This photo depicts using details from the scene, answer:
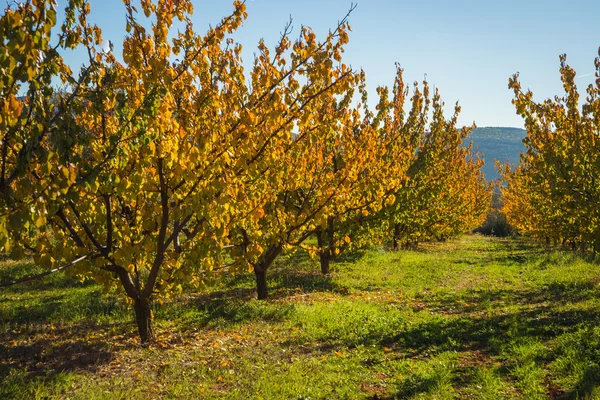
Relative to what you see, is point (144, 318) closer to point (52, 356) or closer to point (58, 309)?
point (52, 356)

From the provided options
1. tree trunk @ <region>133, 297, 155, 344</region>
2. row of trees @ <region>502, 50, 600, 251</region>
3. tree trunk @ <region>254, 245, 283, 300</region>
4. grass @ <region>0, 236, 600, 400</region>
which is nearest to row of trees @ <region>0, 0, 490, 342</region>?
tree trunk @ <region>133, 297, 155, 344</region>

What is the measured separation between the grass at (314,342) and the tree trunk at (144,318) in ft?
0.67

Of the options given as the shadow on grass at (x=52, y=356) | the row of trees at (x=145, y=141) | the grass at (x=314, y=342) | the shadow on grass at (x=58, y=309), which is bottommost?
the grass at (x=314, y=342)

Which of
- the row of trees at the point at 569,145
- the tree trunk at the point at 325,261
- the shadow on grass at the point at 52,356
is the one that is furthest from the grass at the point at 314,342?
the row of trees at the point at 569,145

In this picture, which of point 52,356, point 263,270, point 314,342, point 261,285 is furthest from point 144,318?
point 261,285

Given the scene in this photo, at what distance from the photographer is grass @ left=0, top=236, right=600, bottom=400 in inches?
226

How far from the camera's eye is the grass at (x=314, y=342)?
5.74m

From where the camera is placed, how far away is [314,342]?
769cm

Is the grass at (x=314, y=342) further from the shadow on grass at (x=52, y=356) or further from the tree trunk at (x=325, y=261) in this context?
the tree trunk at (x=325, y=261)

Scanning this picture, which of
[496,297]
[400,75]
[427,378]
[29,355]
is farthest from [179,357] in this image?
[400,75]

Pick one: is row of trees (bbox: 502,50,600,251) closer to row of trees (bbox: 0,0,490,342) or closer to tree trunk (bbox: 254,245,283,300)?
row of trees (bbox: 0,0,490,342)

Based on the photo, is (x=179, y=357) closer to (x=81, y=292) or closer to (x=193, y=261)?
(x=193, y=261)

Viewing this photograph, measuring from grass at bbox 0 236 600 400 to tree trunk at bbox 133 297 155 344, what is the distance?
204 mm

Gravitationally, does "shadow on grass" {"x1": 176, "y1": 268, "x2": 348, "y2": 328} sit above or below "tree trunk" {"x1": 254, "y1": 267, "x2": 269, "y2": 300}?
below
